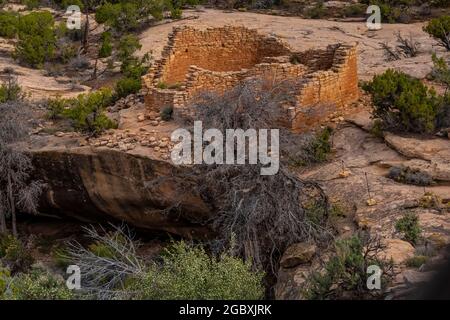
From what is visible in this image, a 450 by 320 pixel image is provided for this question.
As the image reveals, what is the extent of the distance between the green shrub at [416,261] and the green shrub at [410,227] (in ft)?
2.23

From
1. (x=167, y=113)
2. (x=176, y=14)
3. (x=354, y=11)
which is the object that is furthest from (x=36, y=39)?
(x=354, y=11)

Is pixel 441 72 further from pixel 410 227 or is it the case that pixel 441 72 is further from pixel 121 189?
pixel 121 189

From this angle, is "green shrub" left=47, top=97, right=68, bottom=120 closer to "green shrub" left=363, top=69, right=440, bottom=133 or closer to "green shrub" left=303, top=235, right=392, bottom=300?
"green shrub" left=363, top=69, right=440, bottom=133

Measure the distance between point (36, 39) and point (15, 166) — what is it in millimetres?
10614

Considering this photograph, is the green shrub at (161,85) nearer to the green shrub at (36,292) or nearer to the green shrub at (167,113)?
the green shrub at (167,113)

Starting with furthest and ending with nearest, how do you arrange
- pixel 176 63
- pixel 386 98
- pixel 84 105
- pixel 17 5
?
pixel 17 5, pixel 176 63, pixel 84 105, pixel 386 98

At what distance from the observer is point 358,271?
8.58 meters

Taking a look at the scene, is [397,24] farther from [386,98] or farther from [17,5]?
[17,5]

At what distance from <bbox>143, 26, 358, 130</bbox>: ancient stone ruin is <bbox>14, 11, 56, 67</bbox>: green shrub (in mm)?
8667

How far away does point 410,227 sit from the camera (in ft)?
31.9

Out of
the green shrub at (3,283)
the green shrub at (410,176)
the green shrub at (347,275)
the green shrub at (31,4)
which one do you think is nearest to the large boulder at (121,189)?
the green shrub at (3,283)

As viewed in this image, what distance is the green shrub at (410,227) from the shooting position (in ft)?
31.4

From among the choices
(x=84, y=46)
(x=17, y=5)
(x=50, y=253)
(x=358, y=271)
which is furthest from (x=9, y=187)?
(x=17, y=5)

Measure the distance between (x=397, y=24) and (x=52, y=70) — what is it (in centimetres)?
1191
